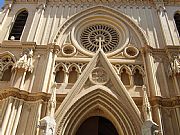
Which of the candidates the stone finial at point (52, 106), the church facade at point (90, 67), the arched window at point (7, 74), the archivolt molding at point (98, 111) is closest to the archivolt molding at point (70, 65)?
the church facade at point (90, 67)

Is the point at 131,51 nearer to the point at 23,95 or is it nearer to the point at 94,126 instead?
the point at 94,126

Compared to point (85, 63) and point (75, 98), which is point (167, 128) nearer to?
point (75, 98)

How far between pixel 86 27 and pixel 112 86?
19.2 ft

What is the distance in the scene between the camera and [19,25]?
60.4 feet

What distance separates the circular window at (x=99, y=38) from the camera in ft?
55.8

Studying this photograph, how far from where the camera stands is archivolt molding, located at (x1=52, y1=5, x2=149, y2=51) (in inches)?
664

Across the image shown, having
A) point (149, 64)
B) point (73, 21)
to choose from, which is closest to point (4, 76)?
point (73, 21)

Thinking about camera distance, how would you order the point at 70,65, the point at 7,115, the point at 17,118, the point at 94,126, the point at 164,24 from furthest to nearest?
the point at 164,24 < the point at 94,126 < the point at 70,65 < the point at 17,118 < the point at 7,115

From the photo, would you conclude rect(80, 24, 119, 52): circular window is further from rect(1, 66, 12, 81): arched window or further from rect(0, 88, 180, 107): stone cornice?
rect(1, 66, 12, 81): arched window

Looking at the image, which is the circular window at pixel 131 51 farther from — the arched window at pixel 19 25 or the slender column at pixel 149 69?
the arched window at pixel 19 25

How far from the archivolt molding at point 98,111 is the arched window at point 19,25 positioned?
7.09m

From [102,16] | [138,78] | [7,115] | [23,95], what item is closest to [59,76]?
[23,95]

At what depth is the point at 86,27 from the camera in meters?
18.2

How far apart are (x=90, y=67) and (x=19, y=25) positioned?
277 inches
